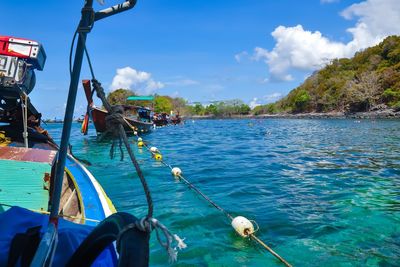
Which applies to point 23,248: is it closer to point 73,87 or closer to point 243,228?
point 73,87

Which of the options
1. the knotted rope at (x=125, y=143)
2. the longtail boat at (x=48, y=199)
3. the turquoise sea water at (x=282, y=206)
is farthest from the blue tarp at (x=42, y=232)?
the turquoise sea water at (x=282, y=206)

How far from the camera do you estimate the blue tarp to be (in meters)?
2.08

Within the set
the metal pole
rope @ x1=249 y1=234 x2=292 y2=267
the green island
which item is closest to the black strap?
the metal pole

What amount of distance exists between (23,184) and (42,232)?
1.99 m

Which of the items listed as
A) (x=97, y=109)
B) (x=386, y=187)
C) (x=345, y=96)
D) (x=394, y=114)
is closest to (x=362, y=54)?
(x=345, y=96)

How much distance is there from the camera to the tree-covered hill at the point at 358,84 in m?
74.5

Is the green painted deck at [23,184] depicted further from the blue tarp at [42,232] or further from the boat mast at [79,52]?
the boat mast at [79,52]

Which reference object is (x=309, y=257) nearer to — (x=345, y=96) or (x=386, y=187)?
(x=386, y=187)

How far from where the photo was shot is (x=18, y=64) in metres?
5.98

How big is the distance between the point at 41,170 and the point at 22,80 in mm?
2906

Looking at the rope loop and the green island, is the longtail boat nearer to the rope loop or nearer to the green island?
the rope loop

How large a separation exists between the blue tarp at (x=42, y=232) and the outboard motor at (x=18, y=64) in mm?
4119

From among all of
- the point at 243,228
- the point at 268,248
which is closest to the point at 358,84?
the point at 243,228

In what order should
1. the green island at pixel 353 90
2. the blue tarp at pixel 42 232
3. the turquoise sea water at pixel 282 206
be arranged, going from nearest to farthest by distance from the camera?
the blue tarp at pixel 42 232, the turquoise sea water at pixel 282 206, the green island at pixel 353 90
